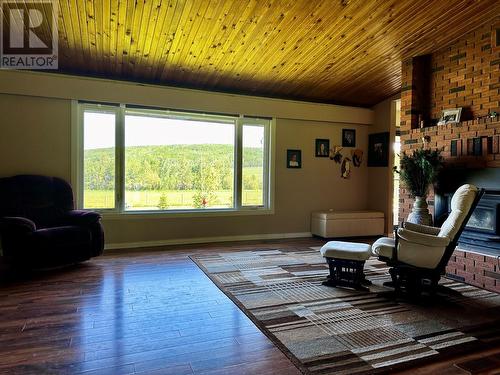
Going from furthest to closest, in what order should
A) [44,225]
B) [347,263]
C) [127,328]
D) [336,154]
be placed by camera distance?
[336,154] < [44,225] < [347,263] < [127,328]

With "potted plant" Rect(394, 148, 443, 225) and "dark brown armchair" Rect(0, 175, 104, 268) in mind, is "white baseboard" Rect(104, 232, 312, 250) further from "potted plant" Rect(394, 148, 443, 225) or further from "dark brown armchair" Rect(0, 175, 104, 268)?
"potted plant" Rect(394, 148, 443, 225)

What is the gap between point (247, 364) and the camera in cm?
205

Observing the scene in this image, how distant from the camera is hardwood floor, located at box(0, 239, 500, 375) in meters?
2.04

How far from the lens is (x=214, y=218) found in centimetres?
587

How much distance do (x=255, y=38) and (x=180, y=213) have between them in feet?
9.73

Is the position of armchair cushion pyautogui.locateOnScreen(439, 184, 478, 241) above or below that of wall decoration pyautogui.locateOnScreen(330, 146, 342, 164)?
below

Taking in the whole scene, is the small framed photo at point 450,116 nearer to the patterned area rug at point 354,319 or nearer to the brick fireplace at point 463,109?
the brick fireplace at point 463,109

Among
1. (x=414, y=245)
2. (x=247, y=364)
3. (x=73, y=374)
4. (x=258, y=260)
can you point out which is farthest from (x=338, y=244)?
(x=73, y=374)

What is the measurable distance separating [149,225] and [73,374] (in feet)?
11.8

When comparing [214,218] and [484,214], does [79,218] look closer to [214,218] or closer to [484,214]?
[214,218]

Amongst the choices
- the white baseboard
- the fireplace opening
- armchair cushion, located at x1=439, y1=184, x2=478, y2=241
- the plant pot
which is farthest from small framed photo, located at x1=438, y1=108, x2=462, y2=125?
the white baseboard

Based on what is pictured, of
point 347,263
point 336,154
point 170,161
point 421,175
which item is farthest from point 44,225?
point 336,154

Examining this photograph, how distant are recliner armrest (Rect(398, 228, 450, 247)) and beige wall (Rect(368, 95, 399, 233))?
358 centimetres

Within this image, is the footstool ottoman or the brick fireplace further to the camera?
the brick fireplace
